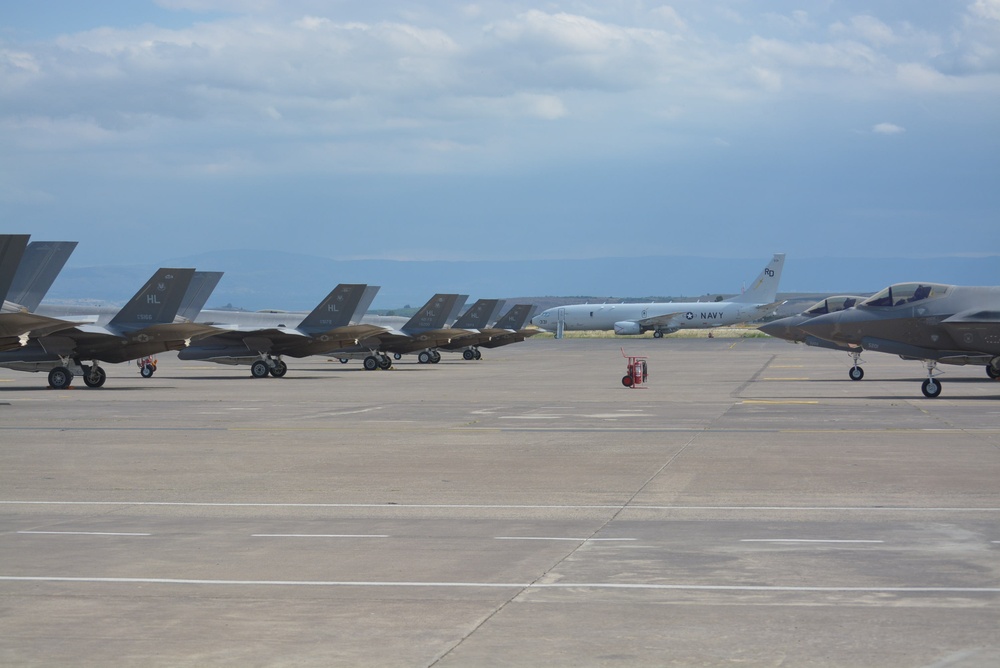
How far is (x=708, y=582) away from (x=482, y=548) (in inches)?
85.4

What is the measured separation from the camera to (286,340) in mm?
43719

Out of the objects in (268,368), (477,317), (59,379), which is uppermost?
(477,317)

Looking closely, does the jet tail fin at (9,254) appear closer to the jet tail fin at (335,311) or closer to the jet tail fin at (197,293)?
the jet tail fin at (335,311)

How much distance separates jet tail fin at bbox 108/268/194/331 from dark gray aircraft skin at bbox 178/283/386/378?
538cm

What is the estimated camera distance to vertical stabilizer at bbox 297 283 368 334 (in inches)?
1781

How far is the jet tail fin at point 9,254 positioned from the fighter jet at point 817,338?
23.8 meters

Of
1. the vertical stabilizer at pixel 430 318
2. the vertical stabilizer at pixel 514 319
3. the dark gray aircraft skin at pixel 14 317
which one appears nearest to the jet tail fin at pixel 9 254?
the dark gray aircraft skin at pixel 14 317

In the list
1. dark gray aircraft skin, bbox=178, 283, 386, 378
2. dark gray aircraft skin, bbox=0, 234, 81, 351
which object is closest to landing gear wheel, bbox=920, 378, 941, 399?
dark gray aircraft skin, bbox=178, 283, 386, 378

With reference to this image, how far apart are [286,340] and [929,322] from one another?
913 inches

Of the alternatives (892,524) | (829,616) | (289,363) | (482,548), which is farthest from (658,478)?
(289,363)

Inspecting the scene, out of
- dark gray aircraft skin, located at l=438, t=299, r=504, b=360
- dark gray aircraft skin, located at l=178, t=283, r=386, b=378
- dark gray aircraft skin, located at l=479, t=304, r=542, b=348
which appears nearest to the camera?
dark gray aircraft skin, located at l=178, t=283, r=386, b=378

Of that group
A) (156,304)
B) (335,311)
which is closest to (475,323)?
(335,311)

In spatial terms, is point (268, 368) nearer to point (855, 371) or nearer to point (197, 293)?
point (197, 293)

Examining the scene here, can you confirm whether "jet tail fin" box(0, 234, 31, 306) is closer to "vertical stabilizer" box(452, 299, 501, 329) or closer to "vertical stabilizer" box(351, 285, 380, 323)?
"vertical stabilizer" box(351, 285, 380, 323)
